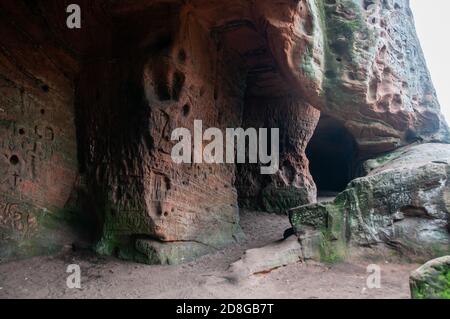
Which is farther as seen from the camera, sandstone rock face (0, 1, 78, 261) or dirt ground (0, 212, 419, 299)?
sandstone rock face (0, 1, 78, 261)

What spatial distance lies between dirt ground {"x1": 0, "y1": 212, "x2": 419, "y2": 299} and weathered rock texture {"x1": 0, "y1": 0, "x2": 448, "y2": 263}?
1.01 feet

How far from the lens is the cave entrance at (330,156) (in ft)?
32.2

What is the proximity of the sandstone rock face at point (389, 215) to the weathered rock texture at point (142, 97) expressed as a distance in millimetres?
1690

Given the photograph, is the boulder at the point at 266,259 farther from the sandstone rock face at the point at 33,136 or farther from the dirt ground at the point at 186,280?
the sandstone rock face at the point at 33,136

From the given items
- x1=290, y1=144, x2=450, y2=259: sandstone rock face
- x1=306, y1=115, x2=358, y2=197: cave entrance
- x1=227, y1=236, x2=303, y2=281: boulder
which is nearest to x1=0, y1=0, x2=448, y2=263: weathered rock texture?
x1=227, y1=236, x2=303, y2=281: boulder

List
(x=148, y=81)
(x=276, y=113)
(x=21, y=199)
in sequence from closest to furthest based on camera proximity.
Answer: (x=21, y=199)
(x=148, y=81)
(x=276, y=113)

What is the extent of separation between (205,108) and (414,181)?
308cm

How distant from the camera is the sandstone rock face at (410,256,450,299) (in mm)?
3125

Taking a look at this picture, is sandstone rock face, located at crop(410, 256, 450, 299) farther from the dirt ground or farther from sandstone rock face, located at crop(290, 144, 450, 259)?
sandstone rock face, located at crop(290, 144, 450, 259)

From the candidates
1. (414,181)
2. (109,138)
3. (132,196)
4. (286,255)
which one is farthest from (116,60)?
(414,181)

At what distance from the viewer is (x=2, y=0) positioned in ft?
16.8

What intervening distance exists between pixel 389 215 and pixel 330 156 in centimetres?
604

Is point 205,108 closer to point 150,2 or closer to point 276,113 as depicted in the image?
point 150,2
